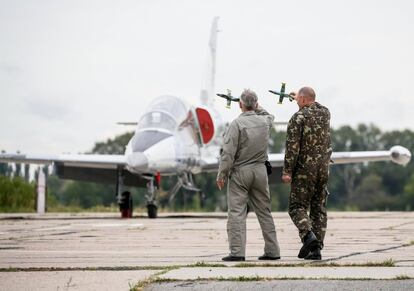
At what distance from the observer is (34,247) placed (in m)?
13.1

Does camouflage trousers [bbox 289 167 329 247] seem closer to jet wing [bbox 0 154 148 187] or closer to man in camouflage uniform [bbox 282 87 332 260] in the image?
man in camouflage uniform [bbox 282 87 332 260]

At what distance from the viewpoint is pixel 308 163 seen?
10.7 meters

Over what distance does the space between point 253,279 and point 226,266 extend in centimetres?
151

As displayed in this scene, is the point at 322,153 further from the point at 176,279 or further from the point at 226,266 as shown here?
the point at 176,279

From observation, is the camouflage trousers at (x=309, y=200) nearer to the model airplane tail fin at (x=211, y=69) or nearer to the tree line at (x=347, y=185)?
the model airplane tail fin at (x=211, y=69)

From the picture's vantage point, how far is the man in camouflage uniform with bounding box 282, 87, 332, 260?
10.7 m

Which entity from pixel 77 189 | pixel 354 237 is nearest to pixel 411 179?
pixel 77 189

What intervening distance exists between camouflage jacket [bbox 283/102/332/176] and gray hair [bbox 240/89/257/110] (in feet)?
1.45

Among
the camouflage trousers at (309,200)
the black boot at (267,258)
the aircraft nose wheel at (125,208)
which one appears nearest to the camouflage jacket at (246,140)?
the camouflage trousers at (309,200)

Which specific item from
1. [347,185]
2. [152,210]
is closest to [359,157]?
[152,210]

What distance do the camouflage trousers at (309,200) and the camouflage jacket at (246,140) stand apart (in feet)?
1.51

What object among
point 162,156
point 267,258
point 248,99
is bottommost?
point 267,258

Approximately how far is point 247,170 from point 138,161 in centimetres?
1538

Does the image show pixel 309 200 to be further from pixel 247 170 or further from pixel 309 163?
pixel 247 170
